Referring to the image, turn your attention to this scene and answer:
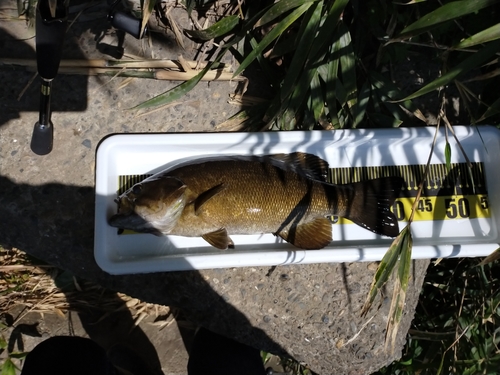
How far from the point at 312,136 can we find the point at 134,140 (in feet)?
2.80

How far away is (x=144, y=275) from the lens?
2172mm

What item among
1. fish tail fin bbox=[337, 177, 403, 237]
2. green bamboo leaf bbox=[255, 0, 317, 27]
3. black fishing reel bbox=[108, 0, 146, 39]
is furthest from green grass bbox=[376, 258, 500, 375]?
black fishing reel bbox=[108, 0, 146, 39]

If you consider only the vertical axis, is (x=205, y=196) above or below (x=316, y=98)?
Result: below

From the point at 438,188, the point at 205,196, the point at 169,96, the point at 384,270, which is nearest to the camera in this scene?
the point at 384,270

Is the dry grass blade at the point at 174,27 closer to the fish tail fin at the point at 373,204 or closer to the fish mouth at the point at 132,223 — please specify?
the fish mouth at the point at 132,223

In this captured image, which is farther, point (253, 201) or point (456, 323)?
point (456, 323)

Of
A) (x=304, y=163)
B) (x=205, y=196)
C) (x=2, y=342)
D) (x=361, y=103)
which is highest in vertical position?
(x=361, y=103)

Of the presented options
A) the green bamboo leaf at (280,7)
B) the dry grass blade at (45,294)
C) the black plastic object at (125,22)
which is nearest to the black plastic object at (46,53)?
the black plastic object at (125,22)

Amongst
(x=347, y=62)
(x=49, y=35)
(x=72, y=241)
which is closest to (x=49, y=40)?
(x=49, y=35)

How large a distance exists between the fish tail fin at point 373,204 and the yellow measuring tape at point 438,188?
0.41ft

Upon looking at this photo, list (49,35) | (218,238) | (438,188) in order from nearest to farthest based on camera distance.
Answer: (49,35) → (218,238) → (438,188)

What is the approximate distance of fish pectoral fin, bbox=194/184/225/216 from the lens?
1829mm

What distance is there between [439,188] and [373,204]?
423 millimetres

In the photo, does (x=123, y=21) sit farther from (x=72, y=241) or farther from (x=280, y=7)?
(x=72, y=241)
